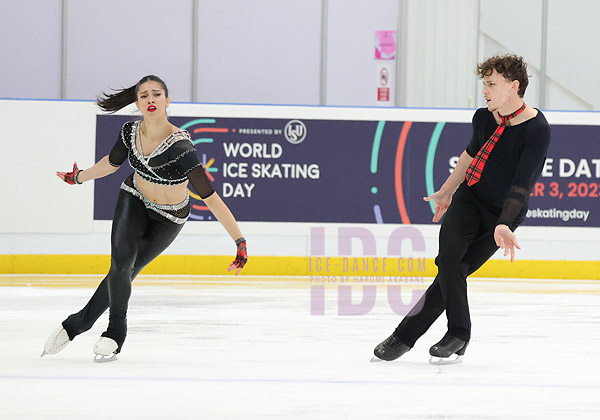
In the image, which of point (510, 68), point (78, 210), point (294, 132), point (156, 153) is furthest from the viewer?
point (294, 132)

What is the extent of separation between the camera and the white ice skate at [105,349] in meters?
3.93

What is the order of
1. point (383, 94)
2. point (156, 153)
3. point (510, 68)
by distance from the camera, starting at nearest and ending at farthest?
point (510, 68) → point (156, 153) → point (383, 94)

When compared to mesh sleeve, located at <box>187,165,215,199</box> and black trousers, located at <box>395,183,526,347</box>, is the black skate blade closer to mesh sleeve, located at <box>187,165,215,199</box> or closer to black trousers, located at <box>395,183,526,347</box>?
mesh sleeve, located at <box>187,165,215,199</box>

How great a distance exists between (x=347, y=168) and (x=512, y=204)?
243 inches

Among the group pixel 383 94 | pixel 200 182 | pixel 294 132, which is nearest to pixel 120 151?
pixel 200 182

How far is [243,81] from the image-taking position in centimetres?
1148

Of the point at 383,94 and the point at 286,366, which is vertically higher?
the point at 383,94

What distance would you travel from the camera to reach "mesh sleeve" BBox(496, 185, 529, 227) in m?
3.67

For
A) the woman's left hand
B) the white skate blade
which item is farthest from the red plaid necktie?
the white skate blade

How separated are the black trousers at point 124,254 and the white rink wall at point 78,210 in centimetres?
552

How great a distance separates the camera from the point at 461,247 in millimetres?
3910

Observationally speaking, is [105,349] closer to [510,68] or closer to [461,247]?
[461,247]

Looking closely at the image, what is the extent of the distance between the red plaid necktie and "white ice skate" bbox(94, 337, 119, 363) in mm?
1555

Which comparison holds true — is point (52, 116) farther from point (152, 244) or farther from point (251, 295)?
point (152, 244)
